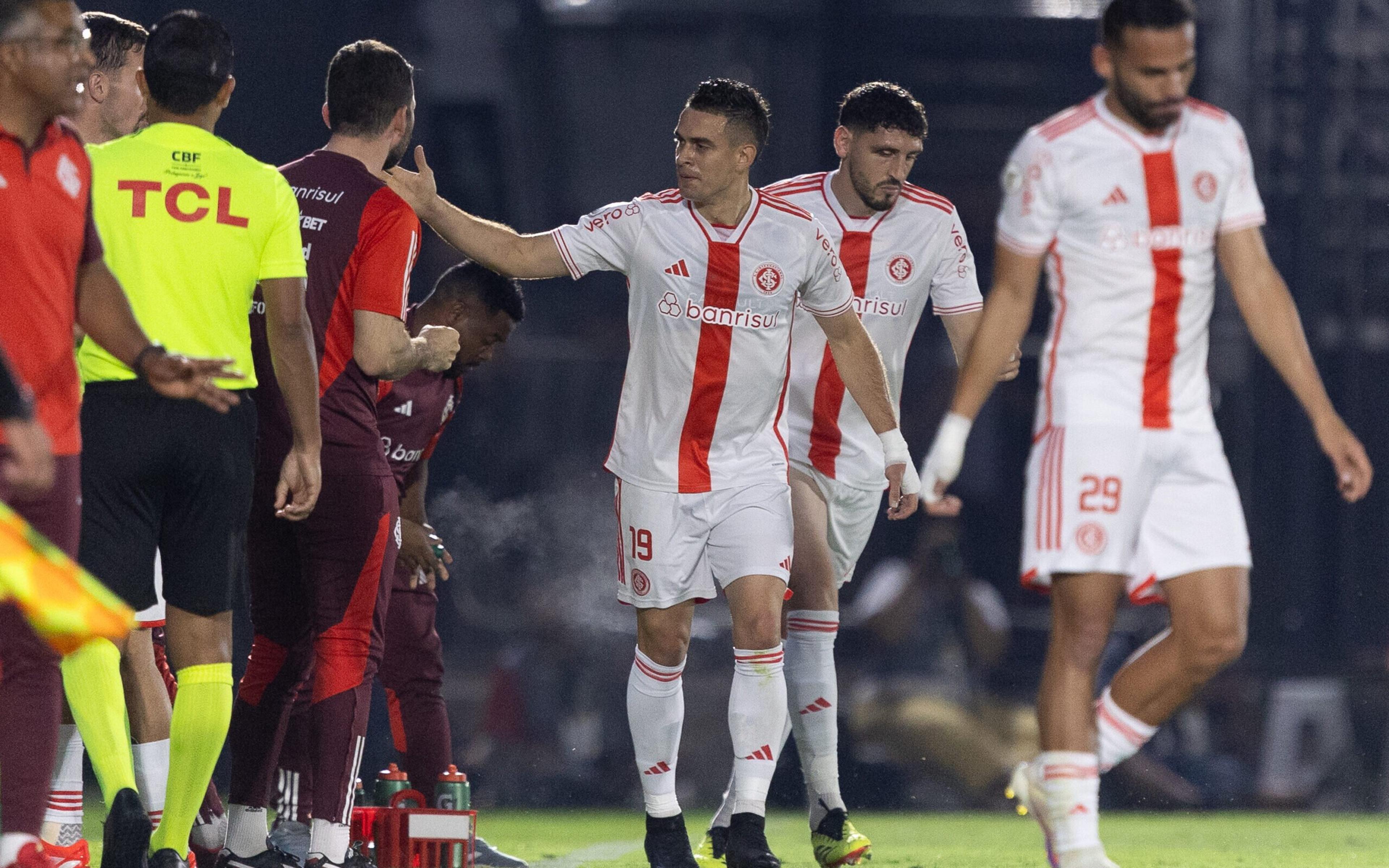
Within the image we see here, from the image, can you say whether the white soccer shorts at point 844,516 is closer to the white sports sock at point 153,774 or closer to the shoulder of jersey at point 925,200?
the shoulder of jersey at point 925,200

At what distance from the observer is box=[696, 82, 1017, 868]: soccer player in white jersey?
5.94m

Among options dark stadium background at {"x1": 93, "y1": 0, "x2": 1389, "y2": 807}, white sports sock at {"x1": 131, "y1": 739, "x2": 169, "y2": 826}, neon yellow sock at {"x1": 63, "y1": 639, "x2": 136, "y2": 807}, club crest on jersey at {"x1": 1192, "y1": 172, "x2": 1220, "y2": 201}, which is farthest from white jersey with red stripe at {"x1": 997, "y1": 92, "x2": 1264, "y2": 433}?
dark stadium background at {"x1": 93, "y1": 0, "x2": 1389, "y2": 807}

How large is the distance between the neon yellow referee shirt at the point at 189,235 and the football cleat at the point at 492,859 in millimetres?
2276

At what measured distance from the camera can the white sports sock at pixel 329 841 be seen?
470 centimetres

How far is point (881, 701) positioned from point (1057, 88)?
4.40m

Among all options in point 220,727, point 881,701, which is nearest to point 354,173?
point 220,727

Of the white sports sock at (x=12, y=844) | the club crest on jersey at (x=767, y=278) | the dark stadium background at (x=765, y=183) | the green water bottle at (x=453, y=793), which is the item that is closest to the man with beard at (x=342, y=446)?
the green water bottle at (x=453, y=793)

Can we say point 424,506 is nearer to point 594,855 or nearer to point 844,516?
point 844,516

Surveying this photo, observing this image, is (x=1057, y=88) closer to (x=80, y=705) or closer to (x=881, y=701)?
(x=881, y=701)

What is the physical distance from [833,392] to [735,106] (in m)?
1.21

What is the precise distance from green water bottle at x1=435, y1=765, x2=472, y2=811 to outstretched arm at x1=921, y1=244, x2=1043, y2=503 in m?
2.09

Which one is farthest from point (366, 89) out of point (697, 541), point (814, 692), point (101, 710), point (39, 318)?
point (814, 692)

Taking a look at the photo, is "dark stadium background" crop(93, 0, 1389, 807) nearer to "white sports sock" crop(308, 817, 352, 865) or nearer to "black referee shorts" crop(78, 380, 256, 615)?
"white sports sock" crop(308, 817, 352, 865)

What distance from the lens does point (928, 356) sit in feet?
37.4
